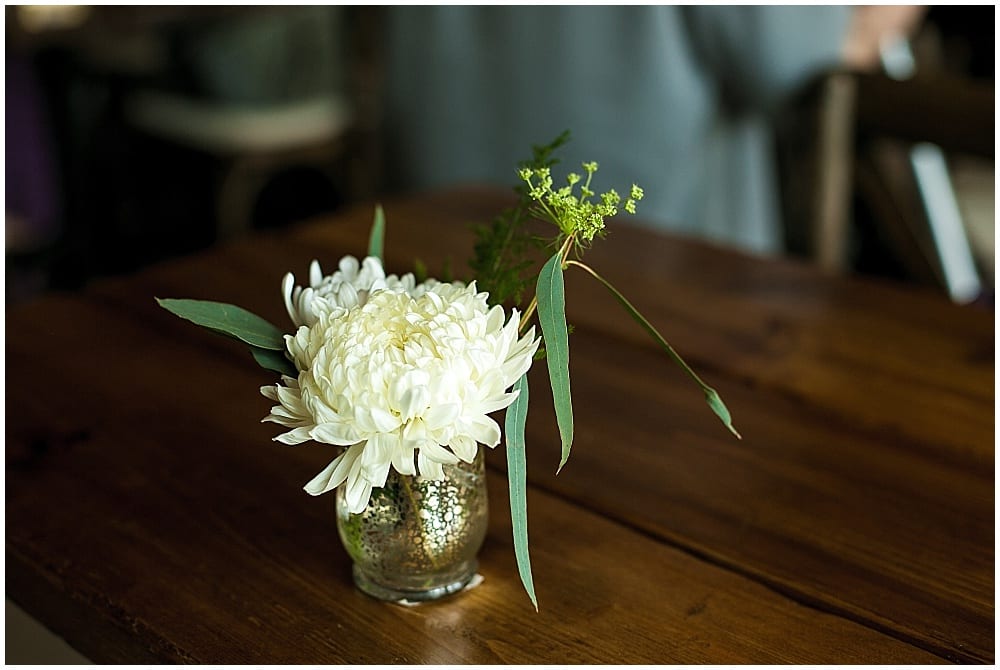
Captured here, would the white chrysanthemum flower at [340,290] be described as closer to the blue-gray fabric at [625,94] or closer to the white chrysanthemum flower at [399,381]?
the white chrysanthemum flower at [399,381]

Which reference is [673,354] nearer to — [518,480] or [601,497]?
[518,480]

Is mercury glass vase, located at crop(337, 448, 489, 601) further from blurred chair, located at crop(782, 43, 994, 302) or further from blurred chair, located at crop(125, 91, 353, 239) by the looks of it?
blurred chair, located at crop(125, 91, 353, 239)

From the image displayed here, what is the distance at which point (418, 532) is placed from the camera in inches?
22.9

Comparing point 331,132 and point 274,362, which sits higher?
point 274,362

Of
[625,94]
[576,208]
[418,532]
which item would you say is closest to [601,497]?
[418,532]

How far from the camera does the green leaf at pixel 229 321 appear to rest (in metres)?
0.54

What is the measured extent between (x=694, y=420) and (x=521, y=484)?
35 cm

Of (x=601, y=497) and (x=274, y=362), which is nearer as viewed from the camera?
(x=274, y=362)

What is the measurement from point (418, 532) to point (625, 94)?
1.10 metres

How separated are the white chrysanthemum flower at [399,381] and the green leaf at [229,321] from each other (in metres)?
0.03

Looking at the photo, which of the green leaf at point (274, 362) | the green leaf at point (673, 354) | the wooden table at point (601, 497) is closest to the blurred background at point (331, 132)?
the wooden table at point (601, 497)

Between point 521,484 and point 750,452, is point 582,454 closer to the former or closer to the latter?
point 750,452

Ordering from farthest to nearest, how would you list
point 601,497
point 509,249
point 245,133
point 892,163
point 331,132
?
point 331,132 < point 245,133 < point 892,163 < point 601,497 < point 509,249

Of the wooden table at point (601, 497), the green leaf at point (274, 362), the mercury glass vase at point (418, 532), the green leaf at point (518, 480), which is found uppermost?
the green leaf at point (274, 362)
